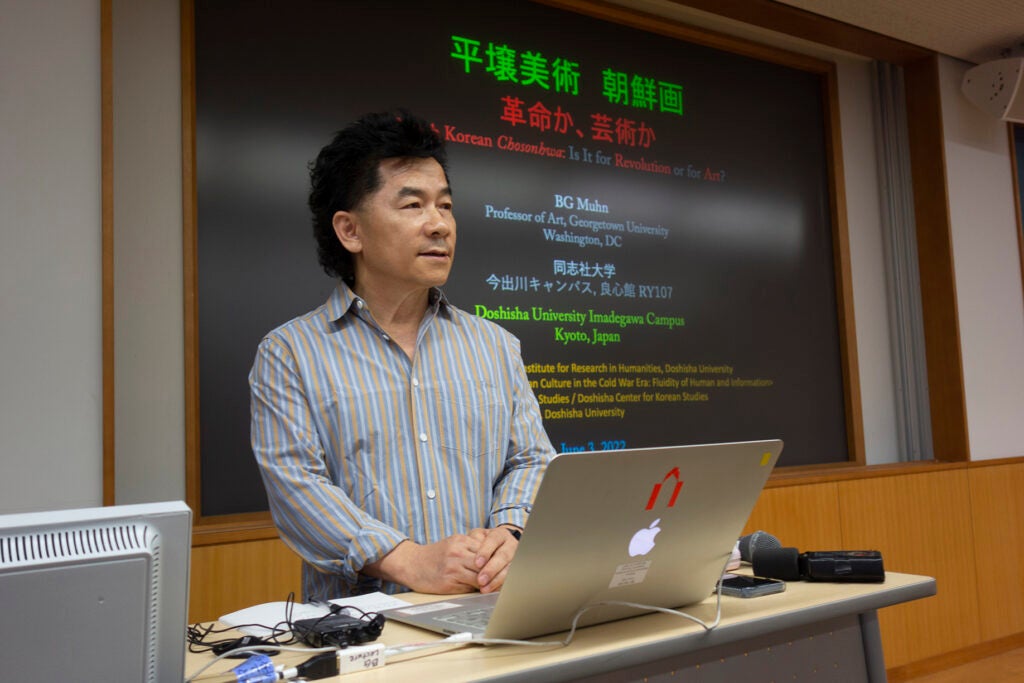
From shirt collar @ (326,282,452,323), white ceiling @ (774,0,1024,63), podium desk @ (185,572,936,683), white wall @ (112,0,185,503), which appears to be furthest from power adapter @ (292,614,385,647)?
white ceiling @ (774,0,1024,63)

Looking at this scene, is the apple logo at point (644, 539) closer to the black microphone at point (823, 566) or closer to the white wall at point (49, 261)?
the black microphone at point (823, 566)

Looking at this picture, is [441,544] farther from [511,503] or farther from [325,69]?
[325,69]

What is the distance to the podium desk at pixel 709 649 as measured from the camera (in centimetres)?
105

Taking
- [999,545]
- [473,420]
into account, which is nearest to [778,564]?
[473,420]

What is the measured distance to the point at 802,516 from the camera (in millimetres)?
3807

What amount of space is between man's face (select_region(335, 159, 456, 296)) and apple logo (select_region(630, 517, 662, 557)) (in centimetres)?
84

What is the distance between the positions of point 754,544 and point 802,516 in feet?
7.52

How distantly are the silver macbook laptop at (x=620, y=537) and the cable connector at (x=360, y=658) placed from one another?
148mm

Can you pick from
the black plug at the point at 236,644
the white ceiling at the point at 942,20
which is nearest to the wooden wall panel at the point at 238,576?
the black plug at the point at 236,644

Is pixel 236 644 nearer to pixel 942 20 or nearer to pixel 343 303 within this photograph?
pixel 343 303

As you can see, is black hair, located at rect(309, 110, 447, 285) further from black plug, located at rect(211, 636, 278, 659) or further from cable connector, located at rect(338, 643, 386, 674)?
cable connector, located at rect(338, 643, 386, 674)

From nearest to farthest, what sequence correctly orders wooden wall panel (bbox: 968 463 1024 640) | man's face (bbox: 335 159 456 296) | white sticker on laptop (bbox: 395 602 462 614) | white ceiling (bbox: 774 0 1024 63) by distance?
1. white sticker on laptop (bbox: 395 602 462 614)
2. man's face (bbox: 335 159 456 296)
3. white ceiling (bbox: 774 0 1024 63)
4. wooden wall panel (bbox: 968 463 1024 640)

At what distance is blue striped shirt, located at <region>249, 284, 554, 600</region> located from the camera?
5.43ft

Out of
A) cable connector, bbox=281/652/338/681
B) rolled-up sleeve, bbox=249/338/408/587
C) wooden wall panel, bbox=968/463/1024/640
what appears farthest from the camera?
wooden wall panel, bbox=968/463/1024/640
